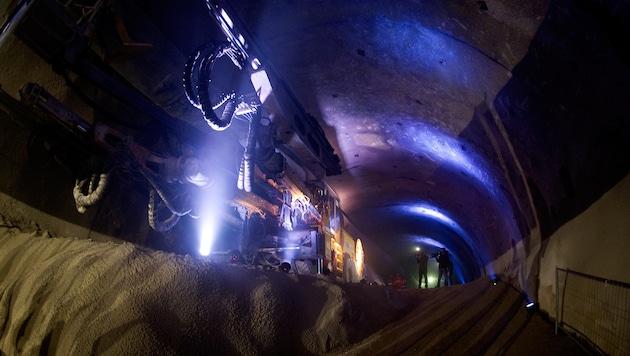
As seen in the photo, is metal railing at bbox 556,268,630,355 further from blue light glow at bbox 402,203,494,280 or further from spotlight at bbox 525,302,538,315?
blue light glow at bbox 402,203,494,280

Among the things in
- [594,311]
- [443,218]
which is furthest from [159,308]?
[443,218]

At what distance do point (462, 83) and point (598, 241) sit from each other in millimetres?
3237

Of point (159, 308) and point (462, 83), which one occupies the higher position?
point (462, 83)

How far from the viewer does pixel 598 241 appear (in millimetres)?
3869

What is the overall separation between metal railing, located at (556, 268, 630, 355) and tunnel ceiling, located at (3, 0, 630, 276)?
1013mm

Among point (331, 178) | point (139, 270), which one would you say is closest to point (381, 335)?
point (139, 270)

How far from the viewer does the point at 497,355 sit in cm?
393

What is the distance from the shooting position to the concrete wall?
130 inches

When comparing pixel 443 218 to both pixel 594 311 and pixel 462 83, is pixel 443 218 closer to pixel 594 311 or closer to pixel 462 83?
pixel 462 83

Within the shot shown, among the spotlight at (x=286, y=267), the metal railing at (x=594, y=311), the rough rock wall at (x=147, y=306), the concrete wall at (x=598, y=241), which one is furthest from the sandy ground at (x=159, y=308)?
the spotlight at (x=286, y=267)

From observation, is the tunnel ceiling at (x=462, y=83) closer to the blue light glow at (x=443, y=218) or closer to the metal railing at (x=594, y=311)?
the metal railing at (x=594, y=311)

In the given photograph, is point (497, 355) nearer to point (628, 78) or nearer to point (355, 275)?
point (628, 78)

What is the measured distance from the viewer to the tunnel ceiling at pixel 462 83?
328cm

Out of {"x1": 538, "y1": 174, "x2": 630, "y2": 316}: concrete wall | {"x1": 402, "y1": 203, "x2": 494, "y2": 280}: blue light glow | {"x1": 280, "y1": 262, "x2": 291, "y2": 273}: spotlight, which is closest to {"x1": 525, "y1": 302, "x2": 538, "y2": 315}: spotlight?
{"x1": 538, "y1": 174, "x2": 630, "y2": 316}: concrete wall
